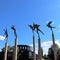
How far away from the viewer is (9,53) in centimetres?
7406

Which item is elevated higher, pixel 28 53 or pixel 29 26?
pixel 29 26

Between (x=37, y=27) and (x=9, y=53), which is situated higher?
(x=37, y=27)

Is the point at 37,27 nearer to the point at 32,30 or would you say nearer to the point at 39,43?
the point at 32,30

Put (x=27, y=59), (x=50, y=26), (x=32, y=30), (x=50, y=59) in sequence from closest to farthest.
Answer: (x=50, y=26), (x=32, y=30), (x=50, y=59), (x=27, y=59)

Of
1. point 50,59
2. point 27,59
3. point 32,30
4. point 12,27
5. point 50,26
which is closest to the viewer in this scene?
point 12,27

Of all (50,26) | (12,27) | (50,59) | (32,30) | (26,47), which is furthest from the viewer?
(26,47)

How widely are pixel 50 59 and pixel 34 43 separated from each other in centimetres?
3227

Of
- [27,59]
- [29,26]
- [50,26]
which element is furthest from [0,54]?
[50,26]

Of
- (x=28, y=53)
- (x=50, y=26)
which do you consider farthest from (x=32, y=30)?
(x=28, y=53)

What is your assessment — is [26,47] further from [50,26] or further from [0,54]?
[50,26]

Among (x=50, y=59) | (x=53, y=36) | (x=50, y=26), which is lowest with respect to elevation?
(x=50, y=59)

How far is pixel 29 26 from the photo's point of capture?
150ft

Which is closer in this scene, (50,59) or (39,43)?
(39,43)

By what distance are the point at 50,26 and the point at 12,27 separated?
9220 millimetres
